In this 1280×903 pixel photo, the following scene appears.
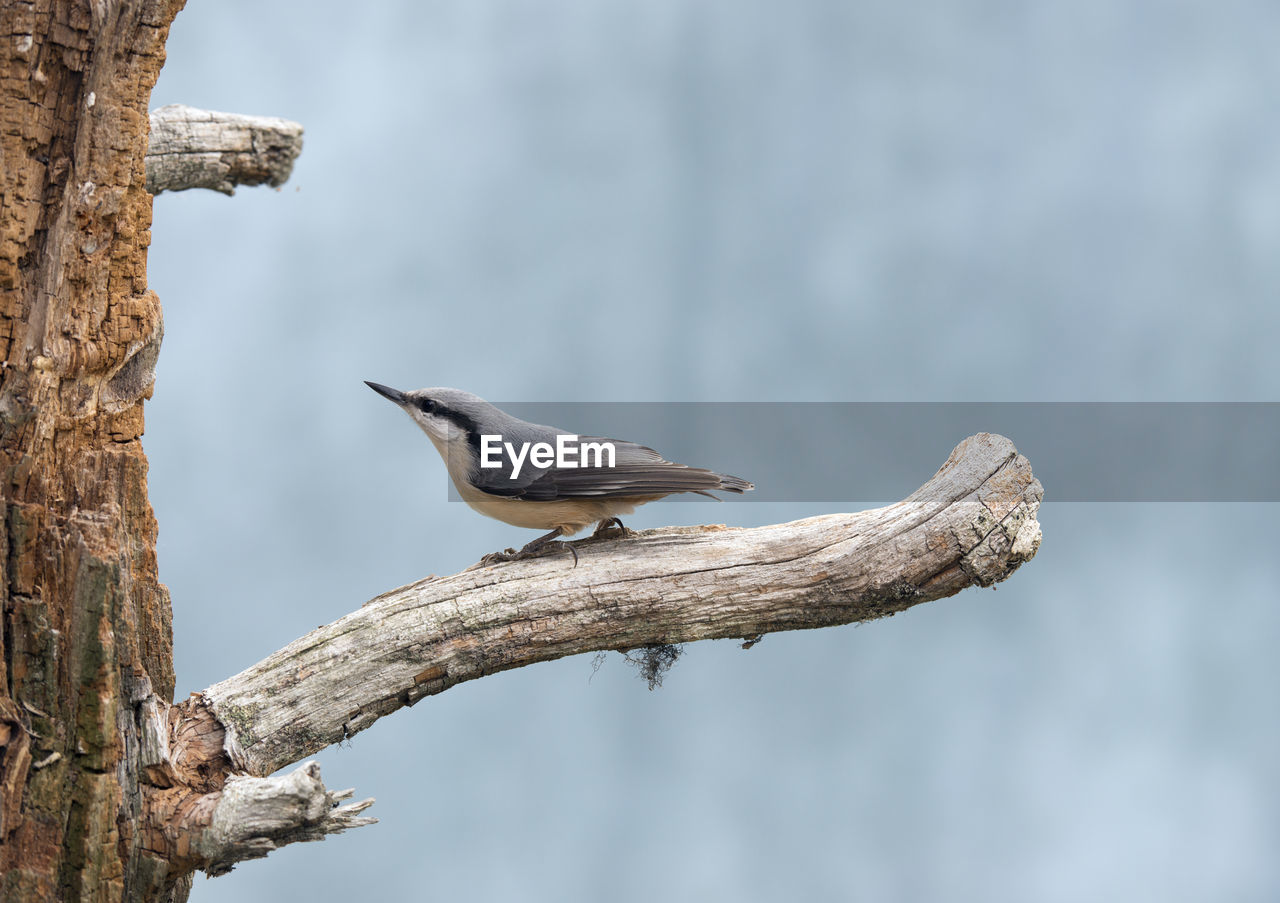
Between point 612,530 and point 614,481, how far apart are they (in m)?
0.35

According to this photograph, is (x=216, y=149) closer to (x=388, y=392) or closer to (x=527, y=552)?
(x=388, y=392)

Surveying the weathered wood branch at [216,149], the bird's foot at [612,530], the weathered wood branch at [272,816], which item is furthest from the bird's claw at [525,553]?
the weathered wood branch at [216,149]

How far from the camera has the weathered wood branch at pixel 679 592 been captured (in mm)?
4047

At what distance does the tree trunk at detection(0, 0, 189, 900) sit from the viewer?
3207 mm

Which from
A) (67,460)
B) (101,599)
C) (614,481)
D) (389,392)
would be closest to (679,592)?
(614,481)

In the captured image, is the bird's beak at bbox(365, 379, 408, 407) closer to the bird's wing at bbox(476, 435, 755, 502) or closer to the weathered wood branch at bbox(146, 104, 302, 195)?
the bird's wing at bbox(476, 435, 755, 502)

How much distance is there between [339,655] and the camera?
4.00 m

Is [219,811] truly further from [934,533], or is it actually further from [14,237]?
[934,533]

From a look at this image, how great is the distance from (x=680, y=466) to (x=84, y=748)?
7.89 ft

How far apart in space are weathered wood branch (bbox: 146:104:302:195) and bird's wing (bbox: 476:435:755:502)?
2915 mm

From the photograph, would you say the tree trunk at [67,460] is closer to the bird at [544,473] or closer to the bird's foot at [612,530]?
the bird at [544,473]

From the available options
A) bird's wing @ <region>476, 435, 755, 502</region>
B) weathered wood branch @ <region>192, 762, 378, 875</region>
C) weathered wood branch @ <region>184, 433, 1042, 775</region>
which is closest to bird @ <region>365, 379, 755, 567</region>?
bird's wing @ <region>476, 435, 755, 502</region>

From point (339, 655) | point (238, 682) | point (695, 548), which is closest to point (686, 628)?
point (695, 548)

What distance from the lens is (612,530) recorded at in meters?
4.75
